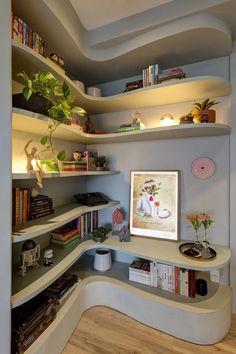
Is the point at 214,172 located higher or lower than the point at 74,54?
lower

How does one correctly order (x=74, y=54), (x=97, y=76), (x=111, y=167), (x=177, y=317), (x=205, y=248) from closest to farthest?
1. (x=177, y=317)
2. (x=205, y=248)
3. (x=74, y=54)
4. (x=97, y=76)
5. (x=111, y=167)

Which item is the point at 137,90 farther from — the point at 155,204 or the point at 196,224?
the point at 196,224

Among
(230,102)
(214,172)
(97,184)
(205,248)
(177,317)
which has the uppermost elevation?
(230,102)

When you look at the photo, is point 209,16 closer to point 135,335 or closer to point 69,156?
point 69,156

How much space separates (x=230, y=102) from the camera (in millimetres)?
1556

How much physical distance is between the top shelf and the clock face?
55 centimetres

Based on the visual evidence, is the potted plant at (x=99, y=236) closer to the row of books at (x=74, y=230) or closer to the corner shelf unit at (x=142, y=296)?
the corner shelf unit at (x=142, y=296)

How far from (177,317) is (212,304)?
0.28 meters

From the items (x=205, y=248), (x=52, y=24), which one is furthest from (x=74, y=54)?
(x=205, y=248)

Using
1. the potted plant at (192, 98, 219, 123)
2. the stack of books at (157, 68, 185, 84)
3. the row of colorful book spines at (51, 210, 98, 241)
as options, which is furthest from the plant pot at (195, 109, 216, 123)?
the row of colorful book spines at (51, 210, 98, 241)

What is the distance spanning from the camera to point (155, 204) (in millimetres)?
1787

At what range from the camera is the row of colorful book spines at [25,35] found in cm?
101

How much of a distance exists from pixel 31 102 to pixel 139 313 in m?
1.69

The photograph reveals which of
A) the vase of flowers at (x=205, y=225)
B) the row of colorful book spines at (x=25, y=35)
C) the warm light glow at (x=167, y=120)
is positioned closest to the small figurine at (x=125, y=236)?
the vase of flowers at (x=205, y=225)
